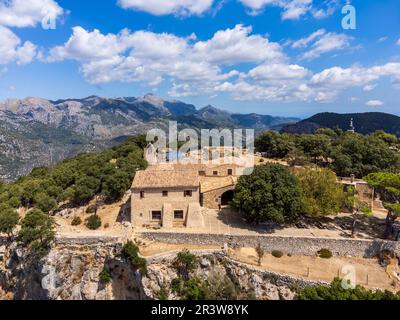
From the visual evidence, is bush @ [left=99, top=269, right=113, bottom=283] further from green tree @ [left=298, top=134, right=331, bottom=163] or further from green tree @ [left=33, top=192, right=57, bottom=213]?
green tree @ [left=298, top=134, right=331, bottom=163]

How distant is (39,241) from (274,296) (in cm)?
2825

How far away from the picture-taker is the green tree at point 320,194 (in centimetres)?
3638

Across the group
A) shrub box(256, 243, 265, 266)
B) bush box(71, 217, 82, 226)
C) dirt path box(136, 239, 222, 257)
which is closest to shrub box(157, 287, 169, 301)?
dirt path box(136, 239, 222, 257)

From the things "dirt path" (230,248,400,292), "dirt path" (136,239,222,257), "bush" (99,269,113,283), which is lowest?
"bush" (99,269,113,283)

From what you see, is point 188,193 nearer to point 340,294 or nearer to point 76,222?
point 76,222

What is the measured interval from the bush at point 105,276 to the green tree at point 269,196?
17.0 m

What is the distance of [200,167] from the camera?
5044 centimetres

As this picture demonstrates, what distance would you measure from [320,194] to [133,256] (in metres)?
24.6

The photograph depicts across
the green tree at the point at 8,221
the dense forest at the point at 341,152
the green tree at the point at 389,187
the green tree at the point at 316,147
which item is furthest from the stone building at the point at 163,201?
the green tree at the point at 316,147

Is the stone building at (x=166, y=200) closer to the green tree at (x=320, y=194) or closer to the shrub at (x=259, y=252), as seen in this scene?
the shrub at (x=259, y=252)

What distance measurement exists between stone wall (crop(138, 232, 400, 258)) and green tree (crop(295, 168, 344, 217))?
15.1ft

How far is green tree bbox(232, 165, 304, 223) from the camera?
34.4 meters

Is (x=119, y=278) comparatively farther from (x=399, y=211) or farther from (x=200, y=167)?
(x=399, y=211)

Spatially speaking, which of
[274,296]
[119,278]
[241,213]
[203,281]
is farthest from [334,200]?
[119,278]
